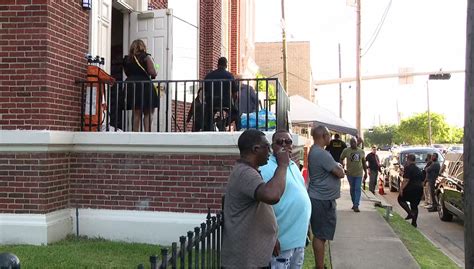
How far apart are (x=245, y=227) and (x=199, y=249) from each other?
404mm

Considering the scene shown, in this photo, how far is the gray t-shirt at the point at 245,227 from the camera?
3.16 m

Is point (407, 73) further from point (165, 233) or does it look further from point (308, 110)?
point (165, 233)

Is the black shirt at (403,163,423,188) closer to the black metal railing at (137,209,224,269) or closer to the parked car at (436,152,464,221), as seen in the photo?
the parked car at (436,152,464,221)

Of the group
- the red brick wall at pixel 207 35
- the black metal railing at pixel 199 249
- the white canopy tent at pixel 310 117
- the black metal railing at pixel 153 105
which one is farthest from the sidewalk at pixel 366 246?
the red brick wall at pixel 207 35

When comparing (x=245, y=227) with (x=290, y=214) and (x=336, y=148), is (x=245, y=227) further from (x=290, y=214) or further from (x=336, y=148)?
(x=336, y=148)

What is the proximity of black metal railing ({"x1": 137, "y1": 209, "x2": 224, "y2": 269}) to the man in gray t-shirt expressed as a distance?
6.44 feet

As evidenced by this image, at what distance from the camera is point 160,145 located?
6.68 meters

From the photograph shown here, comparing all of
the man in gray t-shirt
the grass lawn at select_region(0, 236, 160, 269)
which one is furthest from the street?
the grass lawn at select_region(0, 236, 160, 269)

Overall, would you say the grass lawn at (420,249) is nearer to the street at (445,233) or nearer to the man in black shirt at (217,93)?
the street at (445,233)

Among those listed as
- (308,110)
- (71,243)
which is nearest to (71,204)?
(71,243)

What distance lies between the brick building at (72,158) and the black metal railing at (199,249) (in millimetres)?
2805

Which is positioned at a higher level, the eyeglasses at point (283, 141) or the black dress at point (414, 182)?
the eyeglasses at point (283, 141)

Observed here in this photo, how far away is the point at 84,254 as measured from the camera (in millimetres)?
5781

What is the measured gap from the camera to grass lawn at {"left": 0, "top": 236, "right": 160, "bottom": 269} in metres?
5.31
